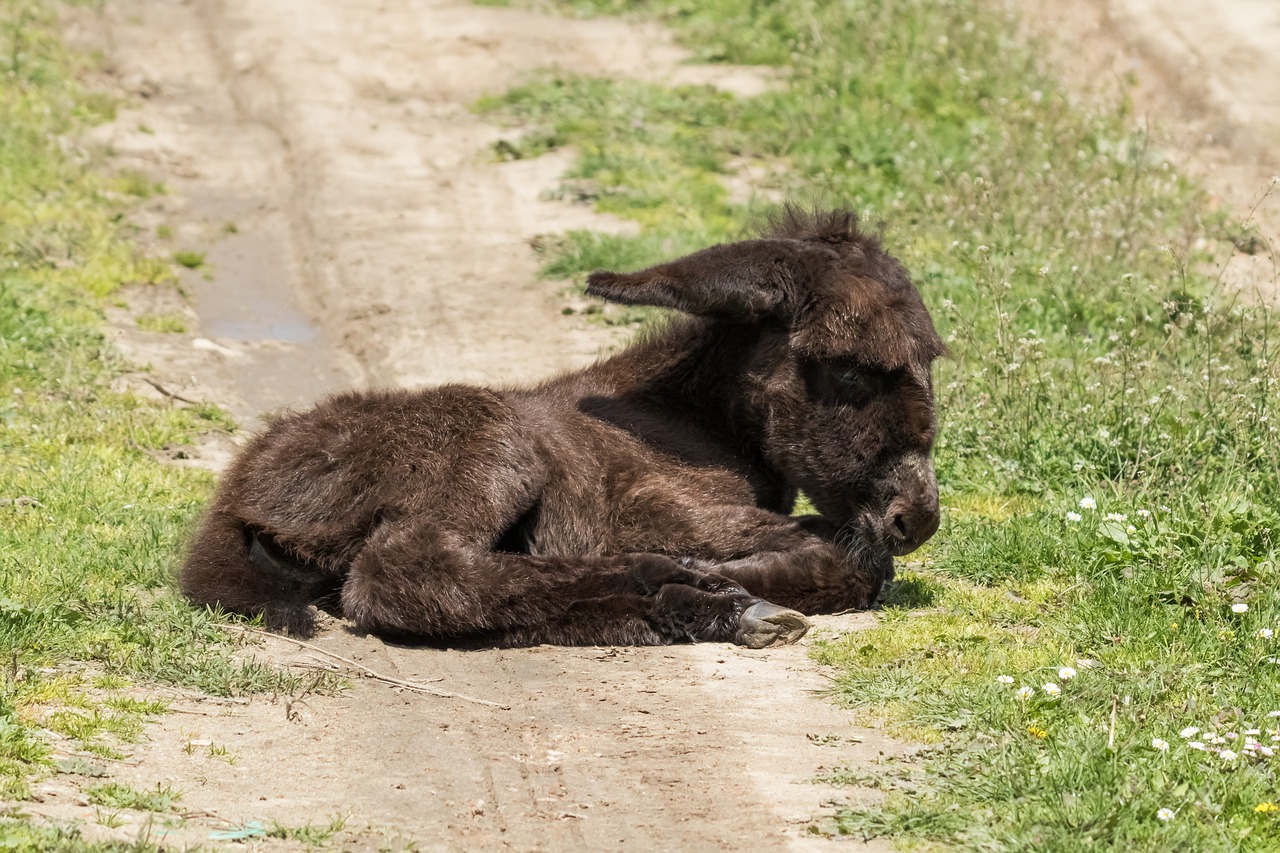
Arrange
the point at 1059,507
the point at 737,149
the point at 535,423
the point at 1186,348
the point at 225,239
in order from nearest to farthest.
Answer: the point at 535,423, the point at 1059,507, the point at 1186,348, the point at 225,239, the point at 737,149

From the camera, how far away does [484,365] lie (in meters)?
10.4

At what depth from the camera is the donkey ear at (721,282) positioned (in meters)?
6.68

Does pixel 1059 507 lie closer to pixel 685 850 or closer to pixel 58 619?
pixel 685 850

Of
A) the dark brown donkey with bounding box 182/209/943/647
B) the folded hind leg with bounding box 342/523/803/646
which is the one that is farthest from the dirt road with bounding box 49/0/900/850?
the dark brown donkey with bounding box 182/209/943/647

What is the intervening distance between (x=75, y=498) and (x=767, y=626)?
389 cm

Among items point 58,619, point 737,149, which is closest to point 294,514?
point 58,619

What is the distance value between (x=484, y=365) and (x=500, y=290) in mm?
1713

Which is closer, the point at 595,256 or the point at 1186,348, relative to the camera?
the point at 1186,348

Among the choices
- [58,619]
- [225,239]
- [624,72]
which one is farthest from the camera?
[624,72]

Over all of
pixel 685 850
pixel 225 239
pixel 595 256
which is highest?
pixel 685 850

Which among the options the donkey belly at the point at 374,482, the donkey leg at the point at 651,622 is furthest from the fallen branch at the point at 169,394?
the donkey leg at the point at 651,622

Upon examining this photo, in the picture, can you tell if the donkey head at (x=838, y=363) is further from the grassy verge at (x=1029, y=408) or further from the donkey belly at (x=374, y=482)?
the donkey belly at (x=374, y=482)

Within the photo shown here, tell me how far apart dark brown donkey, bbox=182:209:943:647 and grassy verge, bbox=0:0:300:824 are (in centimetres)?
53

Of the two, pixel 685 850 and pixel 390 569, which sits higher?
pixel 685 850
